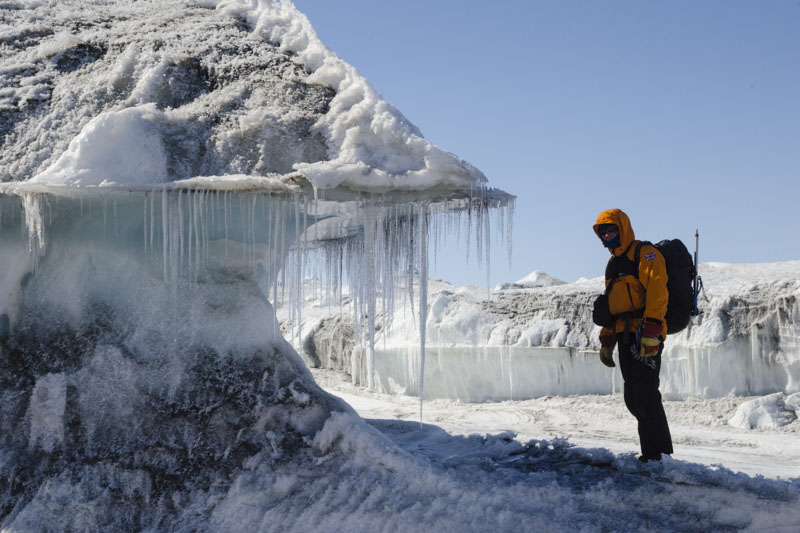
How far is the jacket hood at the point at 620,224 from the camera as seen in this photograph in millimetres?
5344

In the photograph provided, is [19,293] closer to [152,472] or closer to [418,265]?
[152,472]

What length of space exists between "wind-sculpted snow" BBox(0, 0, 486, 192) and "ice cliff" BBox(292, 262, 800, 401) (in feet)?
17.4

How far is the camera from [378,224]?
6188mm

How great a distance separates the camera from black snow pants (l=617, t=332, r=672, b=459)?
502 centimetres

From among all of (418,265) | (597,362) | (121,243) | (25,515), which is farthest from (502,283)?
(25,515)

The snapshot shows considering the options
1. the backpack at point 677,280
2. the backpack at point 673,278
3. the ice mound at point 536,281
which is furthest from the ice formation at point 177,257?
the ice mound at point 536,281

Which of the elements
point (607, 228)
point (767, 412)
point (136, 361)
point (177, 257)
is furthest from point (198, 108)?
point (767, 412)

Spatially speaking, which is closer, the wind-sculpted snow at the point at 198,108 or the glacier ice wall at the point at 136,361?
the glacier ice wall at the point at 136,361

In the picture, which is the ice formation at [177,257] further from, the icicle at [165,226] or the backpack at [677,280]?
the backpack at [677,280]

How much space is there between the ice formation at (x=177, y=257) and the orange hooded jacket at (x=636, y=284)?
94 cm

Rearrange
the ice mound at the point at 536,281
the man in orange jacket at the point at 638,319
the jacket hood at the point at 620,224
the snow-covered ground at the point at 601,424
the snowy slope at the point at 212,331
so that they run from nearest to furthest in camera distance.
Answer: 1. the snowy slope at the point at 212,331
2. the man in orange jacket at the point at 638,319
3. the jacket hood at the point at 620,224
4. the snow-covered ground at the point at 601,424
5. the ice mound at the point at 536,281

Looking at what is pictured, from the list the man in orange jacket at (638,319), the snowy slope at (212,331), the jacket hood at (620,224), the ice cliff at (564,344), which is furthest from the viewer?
the ice cliff at (564,344)

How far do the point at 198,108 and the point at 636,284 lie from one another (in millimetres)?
3661

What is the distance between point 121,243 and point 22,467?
5.94 feet
